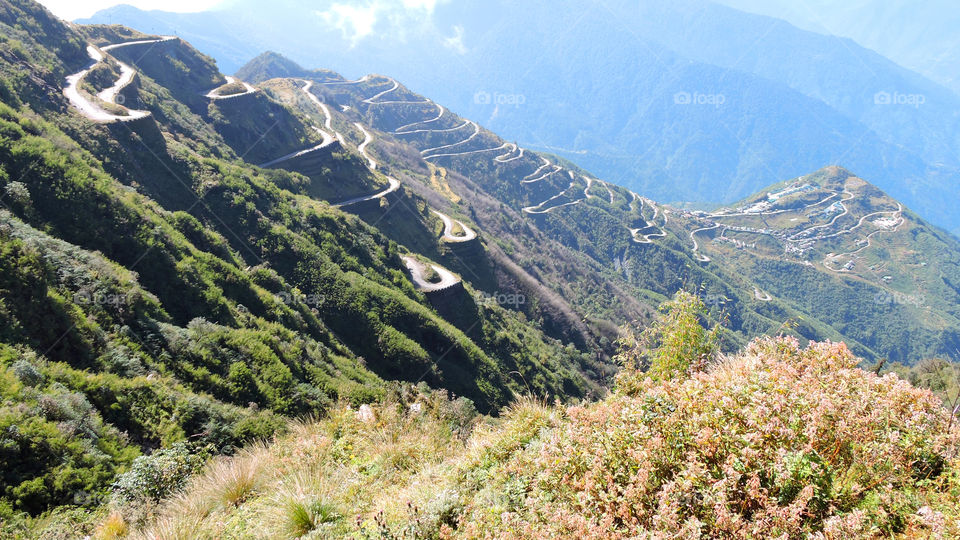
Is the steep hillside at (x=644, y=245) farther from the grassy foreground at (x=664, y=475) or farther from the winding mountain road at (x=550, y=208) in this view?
the grassy foreground at (x=664, y=475)

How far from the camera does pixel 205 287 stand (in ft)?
62.8

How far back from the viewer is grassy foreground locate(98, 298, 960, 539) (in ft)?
14.3

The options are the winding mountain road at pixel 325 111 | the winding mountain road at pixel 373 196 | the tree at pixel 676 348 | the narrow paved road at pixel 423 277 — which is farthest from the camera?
the winding mountain road at pixel 325 111

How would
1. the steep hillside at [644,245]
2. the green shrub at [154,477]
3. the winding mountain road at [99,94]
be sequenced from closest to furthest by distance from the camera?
the green shrub at [154,477] → the winding mountain road at [99,94] → the steep hillside at [644,245]

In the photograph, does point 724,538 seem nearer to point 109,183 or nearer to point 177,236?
point 177,236

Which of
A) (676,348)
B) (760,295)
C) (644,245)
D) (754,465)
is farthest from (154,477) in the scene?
(760,295)

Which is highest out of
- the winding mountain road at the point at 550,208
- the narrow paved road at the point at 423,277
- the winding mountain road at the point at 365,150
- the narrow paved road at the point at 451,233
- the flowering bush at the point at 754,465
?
the winding mountain road at the point at 550,208

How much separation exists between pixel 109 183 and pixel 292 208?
43.0 feet

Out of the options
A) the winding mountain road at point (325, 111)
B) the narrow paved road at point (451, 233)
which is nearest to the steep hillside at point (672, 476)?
the narrow paved road at point (451, 233)

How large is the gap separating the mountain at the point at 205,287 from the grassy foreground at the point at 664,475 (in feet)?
2.68

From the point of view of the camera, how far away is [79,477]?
322 inches

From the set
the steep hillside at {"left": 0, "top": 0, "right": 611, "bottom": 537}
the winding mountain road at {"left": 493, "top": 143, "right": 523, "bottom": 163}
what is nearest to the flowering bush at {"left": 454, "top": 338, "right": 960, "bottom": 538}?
the steep hillside at {"left": 0, "top": 0, "right": 611, "bottom": 537}

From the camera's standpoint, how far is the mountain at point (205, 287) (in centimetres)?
966

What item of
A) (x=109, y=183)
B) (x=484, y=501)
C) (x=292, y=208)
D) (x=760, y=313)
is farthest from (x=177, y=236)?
(x=760, y=313)
